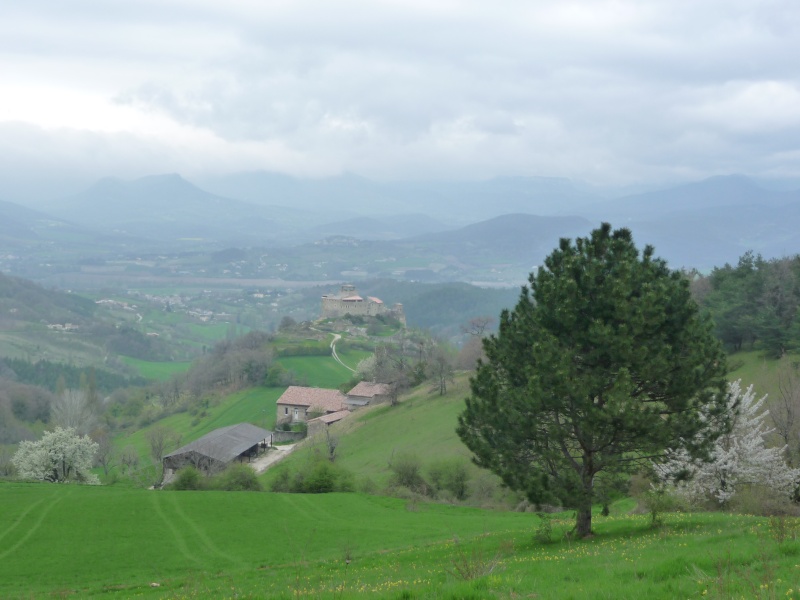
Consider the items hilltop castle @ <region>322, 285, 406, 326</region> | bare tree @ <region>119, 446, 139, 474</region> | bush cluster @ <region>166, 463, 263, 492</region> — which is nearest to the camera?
bush cluster @ <region>166, 463, 263, 492</region>

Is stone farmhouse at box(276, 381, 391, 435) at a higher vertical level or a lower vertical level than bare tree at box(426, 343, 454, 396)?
lower

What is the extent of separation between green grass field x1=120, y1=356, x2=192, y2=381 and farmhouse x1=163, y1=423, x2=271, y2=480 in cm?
7918

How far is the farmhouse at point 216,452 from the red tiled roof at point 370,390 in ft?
55.8

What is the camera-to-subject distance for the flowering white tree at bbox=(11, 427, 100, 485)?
48.3 m

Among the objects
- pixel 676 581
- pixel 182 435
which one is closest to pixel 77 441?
pixel 182 435

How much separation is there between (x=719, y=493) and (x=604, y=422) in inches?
408

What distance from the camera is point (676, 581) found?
9.10m

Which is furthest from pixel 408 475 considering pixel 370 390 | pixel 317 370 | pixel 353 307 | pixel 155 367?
pixel 155 367

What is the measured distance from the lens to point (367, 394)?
79438 mm

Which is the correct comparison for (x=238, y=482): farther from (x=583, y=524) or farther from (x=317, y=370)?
(x=317, y=370)

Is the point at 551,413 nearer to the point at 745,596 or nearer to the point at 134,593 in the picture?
the point at 745,596

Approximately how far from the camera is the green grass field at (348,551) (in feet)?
30.2

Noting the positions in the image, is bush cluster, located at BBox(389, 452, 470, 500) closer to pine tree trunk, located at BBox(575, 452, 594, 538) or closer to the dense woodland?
the dense woodland

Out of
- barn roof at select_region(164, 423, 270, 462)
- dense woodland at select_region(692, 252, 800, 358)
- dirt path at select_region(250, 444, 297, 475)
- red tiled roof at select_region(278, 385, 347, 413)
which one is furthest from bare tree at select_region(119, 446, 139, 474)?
dense woodland at select_region(692, 252, 800, 358)
